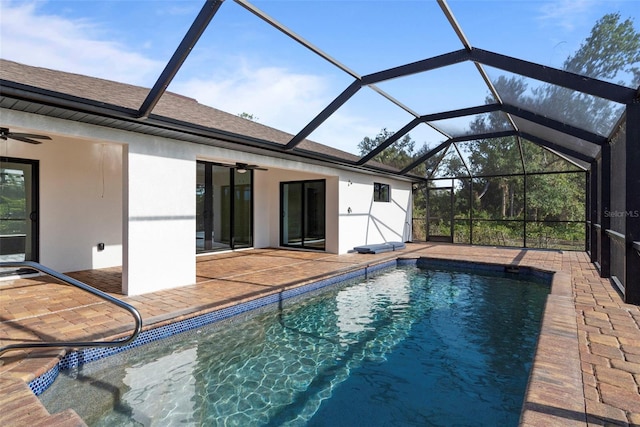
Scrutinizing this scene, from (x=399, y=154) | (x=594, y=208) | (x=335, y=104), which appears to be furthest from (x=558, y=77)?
(x=399, y=154)

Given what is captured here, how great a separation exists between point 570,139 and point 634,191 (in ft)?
14.0

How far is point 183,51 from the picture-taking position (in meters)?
4.34

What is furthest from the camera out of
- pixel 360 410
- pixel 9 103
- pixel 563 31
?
pixel 563 31

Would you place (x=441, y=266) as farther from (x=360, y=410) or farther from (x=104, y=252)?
(x=104, y=252)

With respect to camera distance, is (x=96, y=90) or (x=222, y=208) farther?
(x=222, y=208)

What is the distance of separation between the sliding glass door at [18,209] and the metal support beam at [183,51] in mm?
3303

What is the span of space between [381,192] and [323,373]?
31.9 feet

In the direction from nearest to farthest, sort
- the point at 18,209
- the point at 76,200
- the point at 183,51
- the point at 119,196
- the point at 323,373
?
the point at 323,373 < the point at 183,51 < the point at 18,209 < the point at 76,200 < the point at 119,196

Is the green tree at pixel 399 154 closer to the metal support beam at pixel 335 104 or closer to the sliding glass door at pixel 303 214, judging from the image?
the sliding glass door at pixel 303 214

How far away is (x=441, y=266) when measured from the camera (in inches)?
392

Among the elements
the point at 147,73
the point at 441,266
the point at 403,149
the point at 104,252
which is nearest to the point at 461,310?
the point at 441,266

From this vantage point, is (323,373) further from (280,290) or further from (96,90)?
(96,90)

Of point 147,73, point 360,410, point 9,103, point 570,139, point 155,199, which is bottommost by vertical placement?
point 360,410

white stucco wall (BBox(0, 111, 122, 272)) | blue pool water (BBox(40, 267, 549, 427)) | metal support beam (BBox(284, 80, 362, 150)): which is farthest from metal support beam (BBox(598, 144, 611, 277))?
white stucco wall (BBox(0, 111, 122, 272))
